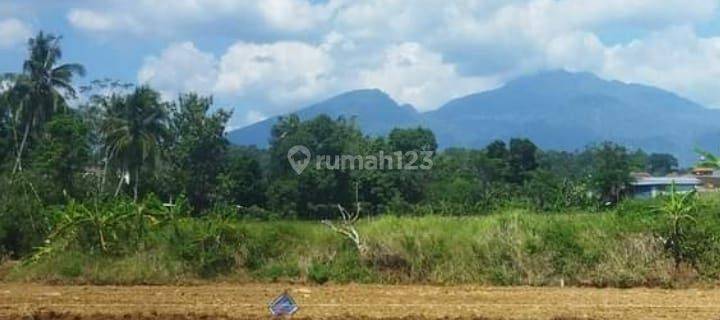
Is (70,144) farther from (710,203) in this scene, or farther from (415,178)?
(710,203)

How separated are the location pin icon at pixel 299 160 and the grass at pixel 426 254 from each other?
46919 millimetres

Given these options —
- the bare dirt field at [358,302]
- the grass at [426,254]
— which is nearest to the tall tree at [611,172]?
the grass at [426,254]

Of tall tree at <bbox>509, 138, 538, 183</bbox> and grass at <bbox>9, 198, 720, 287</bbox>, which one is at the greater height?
tall tree at <bbox>509, 138, 538, 183</bbox>

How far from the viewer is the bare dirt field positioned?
13086 mm

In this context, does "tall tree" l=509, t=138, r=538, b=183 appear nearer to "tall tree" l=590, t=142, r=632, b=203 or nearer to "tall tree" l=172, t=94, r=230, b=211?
"tall tree" l=590, t=142, r=632, b=203

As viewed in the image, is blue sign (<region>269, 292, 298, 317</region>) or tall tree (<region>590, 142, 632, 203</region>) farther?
tall tree (<region>590, 142, 632, 203</region>)

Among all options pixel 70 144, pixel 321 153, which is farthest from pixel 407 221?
pixel 321 153

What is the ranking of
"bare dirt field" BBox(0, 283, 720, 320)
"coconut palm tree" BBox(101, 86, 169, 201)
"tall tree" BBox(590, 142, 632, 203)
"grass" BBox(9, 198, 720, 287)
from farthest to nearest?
"coconut palm tree" BBox(101, 86, 169, 201) → "tall tree" BBox(590, 142, 632, 203) → "grass" BBox(9, 198, 720, 287) → "bare dirt field" BBox(0, 283, 720, 320)

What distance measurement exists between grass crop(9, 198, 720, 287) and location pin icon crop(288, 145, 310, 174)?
46919 mm

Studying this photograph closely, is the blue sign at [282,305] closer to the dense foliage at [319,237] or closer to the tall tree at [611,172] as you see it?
the dense foliage at [319,237]

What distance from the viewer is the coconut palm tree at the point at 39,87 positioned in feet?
182

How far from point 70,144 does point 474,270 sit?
34.6 meters

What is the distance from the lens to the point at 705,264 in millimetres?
18594

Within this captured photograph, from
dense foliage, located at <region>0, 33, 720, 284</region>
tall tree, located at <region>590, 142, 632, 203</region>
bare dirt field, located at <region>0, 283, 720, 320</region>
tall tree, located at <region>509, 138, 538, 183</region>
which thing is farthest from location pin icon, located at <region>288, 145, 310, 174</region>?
bare dirt field, located at <region>0, 283, 720, 320</region>
